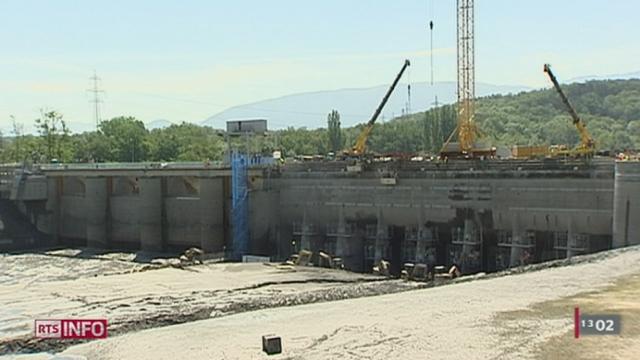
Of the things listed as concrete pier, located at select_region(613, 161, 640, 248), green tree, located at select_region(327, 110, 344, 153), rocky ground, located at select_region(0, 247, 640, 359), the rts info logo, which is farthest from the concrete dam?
green tree, located at select_region(327, 110, 344, 153)

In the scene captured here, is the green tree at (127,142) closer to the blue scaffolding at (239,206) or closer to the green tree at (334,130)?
the green tree at (334,130)

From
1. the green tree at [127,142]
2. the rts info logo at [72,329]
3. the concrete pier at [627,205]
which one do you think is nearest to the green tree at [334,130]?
the green tree at [127,142]

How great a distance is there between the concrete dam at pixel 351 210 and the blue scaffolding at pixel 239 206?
0.10m

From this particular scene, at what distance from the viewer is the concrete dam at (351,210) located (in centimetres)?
4938

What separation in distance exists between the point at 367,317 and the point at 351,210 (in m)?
35.1

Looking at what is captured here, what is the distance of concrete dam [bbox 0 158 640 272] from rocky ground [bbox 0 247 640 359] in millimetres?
10241

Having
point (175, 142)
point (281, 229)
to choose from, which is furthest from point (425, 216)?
point (175, 142)

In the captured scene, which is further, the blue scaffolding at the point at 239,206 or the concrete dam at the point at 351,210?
the blue scaffolding at the point at 239,206

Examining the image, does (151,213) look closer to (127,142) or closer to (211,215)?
(211,215)

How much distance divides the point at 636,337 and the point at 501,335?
3.66m

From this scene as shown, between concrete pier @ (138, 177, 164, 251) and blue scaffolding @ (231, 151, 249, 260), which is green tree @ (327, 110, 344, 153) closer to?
concrete pier @ (138, 177, 164, 251)

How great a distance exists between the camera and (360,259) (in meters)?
60.1

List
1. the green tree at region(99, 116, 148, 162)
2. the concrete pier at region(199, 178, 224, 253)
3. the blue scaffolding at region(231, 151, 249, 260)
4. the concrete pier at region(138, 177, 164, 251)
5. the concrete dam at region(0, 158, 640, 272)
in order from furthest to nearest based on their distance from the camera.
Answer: the green tree at region(99, 116, 148, 162), the concrete pier at region(138, 177, 164, 251), the concrete pier at region(199, 178, 224, 253), the blue scaffolding at region(231, 151, 249, 260), the concrete dam at region(0, 158, 640, 272)

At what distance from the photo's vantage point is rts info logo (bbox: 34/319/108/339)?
29219 millimetres
